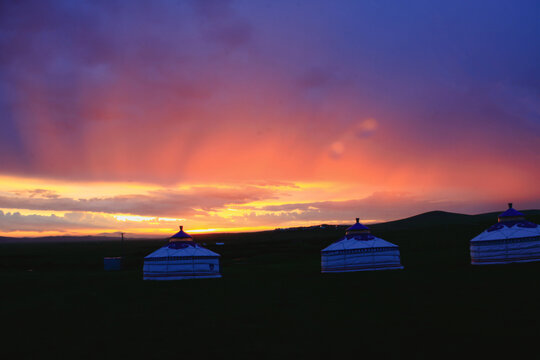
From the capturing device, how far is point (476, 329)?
13.2 metres

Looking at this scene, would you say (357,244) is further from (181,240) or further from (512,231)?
(181,240)

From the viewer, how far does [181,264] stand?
34.2m

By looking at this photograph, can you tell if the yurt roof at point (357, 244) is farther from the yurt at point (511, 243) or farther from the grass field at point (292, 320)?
the grass field at point (292, 320)

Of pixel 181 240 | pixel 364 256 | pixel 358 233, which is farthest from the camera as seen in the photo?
pixel 358 233

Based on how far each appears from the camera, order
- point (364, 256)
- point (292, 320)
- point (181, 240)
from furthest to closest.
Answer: point (181, 240)
point (364, 256)
point (292, 320)

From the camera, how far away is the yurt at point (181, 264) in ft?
112

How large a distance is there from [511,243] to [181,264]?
76.3ft

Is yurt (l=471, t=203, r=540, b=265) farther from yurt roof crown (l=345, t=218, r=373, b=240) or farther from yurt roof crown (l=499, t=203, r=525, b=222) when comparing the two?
yurt roof crown (l=345, t=218, r=373, b=240)

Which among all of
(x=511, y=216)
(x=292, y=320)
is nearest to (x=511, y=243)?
(x=511, y=216)

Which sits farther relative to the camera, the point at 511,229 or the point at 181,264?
the point at 181,264

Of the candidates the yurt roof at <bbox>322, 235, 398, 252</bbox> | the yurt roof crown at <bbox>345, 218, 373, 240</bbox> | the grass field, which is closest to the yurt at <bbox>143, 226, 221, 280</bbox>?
the grass field

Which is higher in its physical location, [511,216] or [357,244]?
[511,216]

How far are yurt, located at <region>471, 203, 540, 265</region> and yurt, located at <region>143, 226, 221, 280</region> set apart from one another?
19453 mm

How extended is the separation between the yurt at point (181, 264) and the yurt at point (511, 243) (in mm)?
19453
